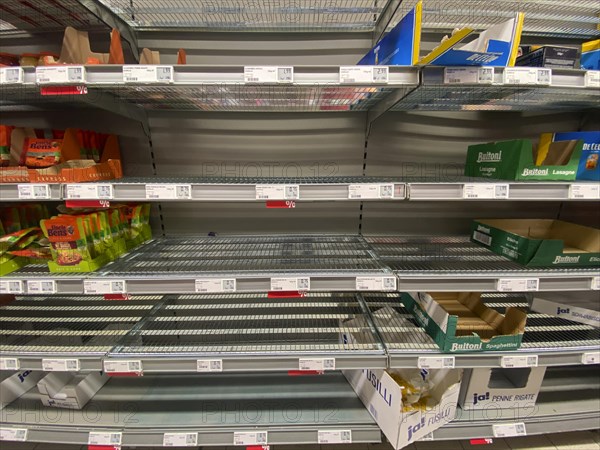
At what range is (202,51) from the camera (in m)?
1.50

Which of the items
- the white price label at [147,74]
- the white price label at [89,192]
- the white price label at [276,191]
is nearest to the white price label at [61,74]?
the white price label at [147,74]

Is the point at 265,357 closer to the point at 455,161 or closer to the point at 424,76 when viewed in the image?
the point at 424,76

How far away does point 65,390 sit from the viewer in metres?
1.34

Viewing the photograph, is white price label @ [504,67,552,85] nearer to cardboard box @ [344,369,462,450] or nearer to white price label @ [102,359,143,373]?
cardboard box @ [344,369,462,450]

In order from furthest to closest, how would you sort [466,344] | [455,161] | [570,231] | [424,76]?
[455,161], [570,231], [466,344], [424,76]

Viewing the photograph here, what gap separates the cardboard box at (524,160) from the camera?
118 cm

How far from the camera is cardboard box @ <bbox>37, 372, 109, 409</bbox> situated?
1.32 m

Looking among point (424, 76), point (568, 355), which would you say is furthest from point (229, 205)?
point (568, 355)

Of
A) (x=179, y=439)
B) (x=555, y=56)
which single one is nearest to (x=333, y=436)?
(x=179, y=439)

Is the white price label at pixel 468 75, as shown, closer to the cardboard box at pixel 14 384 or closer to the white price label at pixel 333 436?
the white price label at pixel 333 436

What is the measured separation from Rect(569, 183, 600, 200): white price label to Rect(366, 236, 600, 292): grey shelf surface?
298 millimetres

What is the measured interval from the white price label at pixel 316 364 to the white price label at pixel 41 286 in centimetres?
96

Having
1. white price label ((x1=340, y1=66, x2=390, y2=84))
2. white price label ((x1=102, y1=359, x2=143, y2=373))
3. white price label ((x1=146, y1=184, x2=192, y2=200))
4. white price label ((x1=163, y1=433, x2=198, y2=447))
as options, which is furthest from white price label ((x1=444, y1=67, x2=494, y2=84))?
white price label ((x1=163, y1=433, x2=198, y2=447))

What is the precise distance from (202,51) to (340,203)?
104cm
